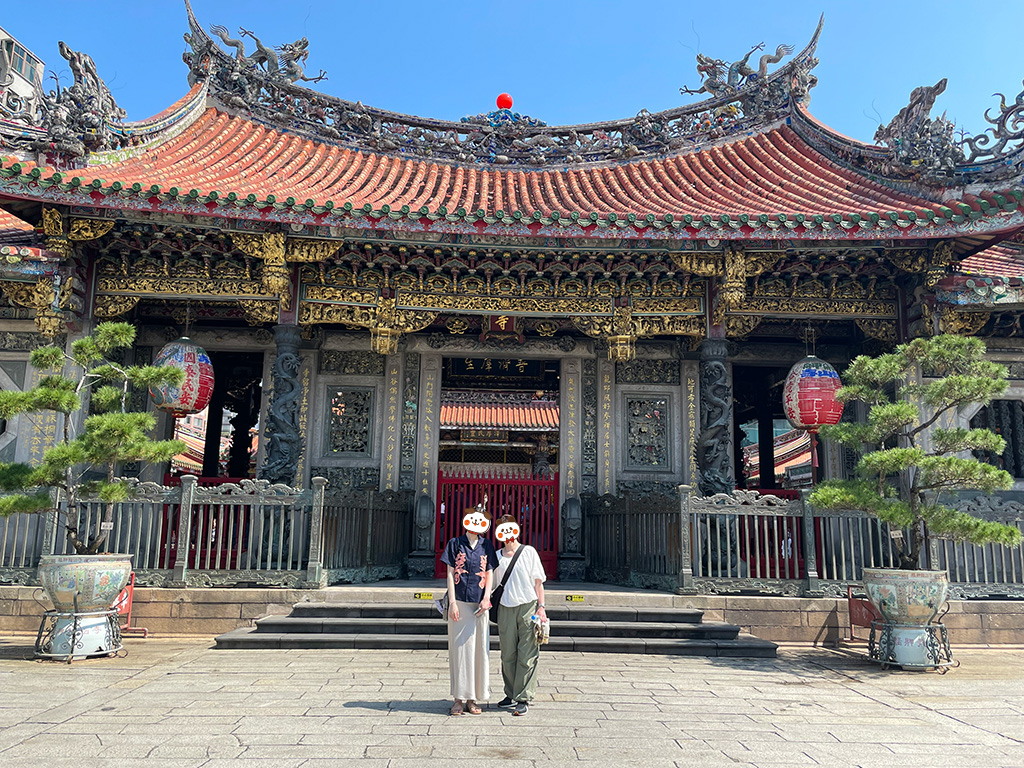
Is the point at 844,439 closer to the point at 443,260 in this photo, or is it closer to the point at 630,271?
the point at 630,271

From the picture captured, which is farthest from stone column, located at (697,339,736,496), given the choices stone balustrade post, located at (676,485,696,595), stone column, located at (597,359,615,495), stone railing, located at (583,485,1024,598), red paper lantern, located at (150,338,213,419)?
red paper lantern, located at (150,338,213,419)

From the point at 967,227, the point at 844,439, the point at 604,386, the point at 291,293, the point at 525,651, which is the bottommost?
the point at 525,651

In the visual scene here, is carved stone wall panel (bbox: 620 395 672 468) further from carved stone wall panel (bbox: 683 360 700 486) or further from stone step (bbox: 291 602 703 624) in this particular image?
stone step (bbox: 291 602 703 624)

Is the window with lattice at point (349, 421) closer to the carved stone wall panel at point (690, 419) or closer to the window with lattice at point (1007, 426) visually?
the carved stone wall panel at point (690, 419)

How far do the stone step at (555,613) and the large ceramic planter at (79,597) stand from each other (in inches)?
68.8

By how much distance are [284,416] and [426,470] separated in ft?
7.62

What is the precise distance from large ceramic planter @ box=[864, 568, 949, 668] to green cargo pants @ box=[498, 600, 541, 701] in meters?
3.70

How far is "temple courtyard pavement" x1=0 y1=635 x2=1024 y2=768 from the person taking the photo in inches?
156

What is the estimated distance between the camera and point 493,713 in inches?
191

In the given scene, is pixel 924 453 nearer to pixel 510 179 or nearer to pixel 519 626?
pixel 519 626

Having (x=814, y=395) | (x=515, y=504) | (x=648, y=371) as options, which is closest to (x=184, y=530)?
(x=515, y=504)

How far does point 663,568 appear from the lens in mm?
8477

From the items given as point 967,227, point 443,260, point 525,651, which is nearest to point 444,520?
point 443,260

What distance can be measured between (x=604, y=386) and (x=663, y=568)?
3.20 meters
